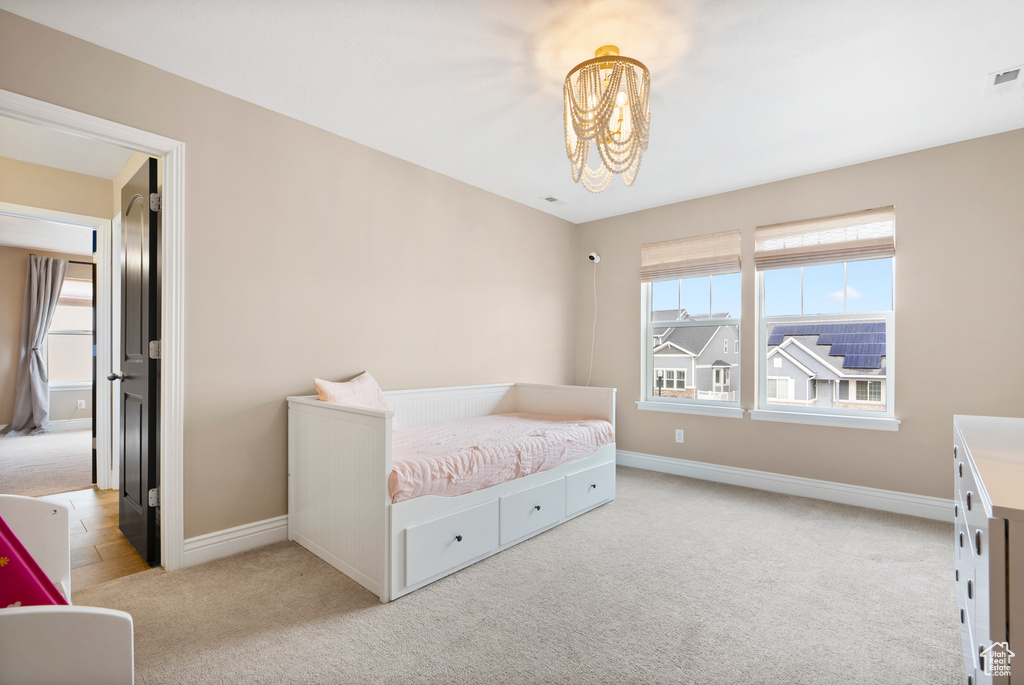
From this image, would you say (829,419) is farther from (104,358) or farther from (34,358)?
(34,358)

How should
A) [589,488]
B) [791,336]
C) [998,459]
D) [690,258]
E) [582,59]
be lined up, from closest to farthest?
[998,459] < [582,59] < [589,488] < [791,336] < [690,258]

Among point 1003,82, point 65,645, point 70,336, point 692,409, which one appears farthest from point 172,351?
point 70,336

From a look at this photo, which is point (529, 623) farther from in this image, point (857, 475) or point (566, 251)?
point (566, 251)

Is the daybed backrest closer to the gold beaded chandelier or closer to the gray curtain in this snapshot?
the gold beaded chandelier

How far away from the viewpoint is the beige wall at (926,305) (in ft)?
9.22

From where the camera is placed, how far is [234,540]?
241 cm

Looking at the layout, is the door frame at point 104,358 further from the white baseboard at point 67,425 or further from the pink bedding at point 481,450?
the white baseboard at point 67,425

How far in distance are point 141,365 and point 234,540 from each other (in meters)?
1.02

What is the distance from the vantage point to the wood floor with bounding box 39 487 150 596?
2.20 meters

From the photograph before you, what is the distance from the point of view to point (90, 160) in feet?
10.1

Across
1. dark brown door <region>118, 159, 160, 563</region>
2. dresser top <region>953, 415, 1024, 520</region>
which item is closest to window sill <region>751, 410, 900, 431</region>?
dresser top <region>953, 415, 1024, 520</region>

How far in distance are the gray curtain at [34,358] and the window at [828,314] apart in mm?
8028

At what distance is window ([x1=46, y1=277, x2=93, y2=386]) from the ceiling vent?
901 centimetres

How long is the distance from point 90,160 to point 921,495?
5856 millimetres
